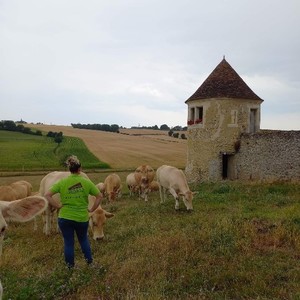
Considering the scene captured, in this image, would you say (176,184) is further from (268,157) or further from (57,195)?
(268,157)

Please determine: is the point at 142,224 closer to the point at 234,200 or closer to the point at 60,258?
the point at 60,258

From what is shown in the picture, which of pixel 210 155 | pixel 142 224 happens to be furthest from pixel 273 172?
pixel 142 224

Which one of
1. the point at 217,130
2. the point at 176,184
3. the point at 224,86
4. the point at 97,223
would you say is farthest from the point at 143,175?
the point at 97,223

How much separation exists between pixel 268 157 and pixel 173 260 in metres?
17.7

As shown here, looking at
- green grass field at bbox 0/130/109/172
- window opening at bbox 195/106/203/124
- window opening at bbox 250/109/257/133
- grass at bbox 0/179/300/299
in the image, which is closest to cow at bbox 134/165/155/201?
window opening at bbox 195/106/203/124

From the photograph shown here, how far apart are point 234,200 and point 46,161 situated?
37.1 metres

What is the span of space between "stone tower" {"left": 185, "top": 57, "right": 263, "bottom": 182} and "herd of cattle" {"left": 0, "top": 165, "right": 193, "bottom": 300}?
14.2ft

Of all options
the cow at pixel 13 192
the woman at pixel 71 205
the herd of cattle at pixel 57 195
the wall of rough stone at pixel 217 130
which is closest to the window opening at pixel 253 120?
the wall of rough stone at pixel 217 130

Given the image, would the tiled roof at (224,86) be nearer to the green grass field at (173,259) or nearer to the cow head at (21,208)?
the green grass field at (173,259)

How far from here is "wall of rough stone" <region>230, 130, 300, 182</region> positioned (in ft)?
73.7

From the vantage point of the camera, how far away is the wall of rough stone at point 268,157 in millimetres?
22453

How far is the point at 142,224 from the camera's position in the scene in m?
11.1

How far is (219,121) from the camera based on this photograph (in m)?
25.0

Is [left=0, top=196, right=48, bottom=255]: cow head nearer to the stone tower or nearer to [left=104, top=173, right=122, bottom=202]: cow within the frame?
[left=104, top=173, right=122, bottom=202]: cow
